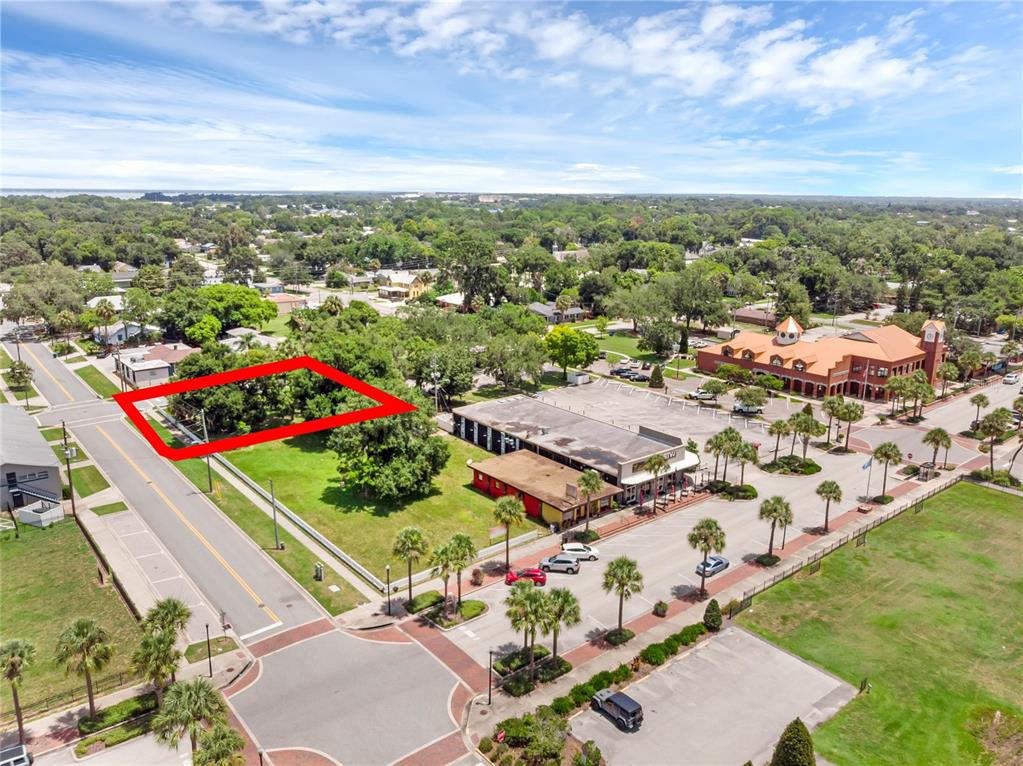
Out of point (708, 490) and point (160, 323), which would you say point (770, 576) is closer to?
point (708, 490)

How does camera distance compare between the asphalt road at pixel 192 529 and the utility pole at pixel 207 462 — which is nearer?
the asphalt road at pixel 192 529

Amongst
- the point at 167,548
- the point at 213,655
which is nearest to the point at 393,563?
the point at 213,655

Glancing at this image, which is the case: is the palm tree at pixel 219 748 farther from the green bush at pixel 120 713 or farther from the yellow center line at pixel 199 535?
the yellow center line at pixel 199 535

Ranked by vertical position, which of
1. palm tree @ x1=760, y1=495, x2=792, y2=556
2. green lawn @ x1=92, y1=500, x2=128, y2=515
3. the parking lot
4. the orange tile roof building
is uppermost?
the orange tile roof building

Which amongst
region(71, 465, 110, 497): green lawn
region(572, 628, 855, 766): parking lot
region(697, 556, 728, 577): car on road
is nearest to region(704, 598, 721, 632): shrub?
region(572, 628, 855, 766): parking lot

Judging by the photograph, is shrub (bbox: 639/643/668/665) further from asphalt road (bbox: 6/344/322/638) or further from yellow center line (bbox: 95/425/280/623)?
yellow center line (bbox: 95/425/280/623)

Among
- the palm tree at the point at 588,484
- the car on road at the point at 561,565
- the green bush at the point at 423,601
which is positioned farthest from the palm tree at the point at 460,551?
the palm tree at the point at 588,484
